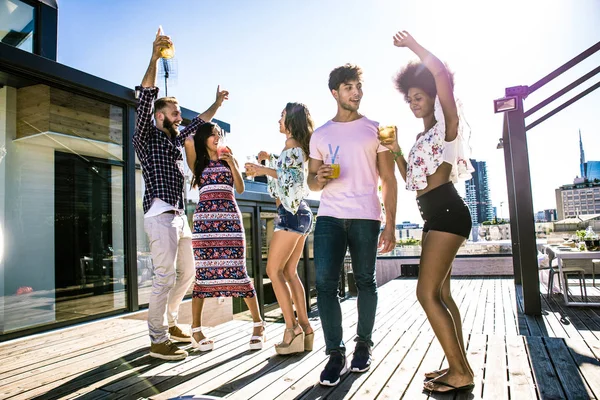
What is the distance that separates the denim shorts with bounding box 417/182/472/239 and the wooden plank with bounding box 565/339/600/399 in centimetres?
77

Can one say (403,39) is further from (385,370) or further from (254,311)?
(254,311)

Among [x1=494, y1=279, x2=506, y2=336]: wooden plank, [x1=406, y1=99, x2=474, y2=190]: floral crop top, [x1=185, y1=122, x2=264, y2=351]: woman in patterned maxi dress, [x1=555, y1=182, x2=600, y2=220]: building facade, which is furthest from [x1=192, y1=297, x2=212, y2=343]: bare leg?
[x1=555, y1=182, x2=600, y2=220]: building facade

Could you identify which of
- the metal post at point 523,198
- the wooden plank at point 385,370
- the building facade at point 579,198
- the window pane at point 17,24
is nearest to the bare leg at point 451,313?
the wooden plank at point 385,370

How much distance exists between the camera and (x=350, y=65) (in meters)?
2.03

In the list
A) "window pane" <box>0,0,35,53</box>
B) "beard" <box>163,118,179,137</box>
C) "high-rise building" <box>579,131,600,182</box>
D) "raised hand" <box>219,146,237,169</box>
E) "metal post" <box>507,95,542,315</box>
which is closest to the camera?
"raised hand" <box>219,146,237,169</box>

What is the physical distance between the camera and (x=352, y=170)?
2.01 metres

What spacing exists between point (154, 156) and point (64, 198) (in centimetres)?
177

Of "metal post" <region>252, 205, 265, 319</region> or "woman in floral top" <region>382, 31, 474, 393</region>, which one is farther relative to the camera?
"metal post" <region>252, 205, 265, 319</region>

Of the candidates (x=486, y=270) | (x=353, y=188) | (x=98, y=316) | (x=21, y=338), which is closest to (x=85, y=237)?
(x=98, y=316)

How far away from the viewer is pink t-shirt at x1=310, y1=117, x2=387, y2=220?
199 centimetres

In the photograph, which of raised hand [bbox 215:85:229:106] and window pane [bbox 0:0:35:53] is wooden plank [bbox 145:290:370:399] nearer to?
raised hand [bbox 215:85:229:106]

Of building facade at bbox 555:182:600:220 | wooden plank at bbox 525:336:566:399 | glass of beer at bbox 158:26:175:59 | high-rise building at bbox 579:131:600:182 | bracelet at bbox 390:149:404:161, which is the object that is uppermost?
high-rise building at bbox 579:131:600:182

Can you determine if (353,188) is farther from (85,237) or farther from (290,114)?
(85,237)

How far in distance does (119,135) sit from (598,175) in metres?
173
